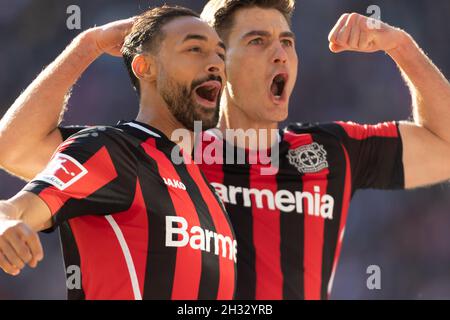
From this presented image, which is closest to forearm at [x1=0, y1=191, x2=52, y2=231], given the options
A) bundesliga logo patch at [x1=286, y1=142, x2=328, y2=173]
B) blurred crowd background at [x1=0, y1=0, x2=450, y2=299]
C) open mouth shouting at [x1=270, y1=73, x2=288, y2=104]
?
bundesliga logo patch at [x1=286, y1=142, x2=328, y2=173]

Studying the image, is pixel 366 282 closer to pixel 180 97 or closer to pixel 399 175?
pixel 399 175

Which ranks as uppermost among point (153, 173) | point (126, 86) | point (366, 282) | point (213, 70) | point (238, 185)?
point (213, 70)

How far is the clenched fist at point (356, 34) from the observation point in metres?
3.43

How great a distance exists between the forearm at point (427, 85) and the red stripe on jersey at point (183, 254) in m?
1.50

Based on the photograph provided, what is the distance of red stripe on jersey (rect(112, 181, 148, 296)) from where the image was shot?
2.59 m

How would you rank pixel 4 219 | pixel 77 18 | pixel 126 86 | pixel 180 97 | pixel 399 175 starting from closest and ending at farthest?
pixel 4 219 < pixel 180 97 < pixel 399 175 < pixel 77 18 < pixel 126 86

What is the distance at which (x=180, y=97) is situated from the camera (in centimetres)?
301

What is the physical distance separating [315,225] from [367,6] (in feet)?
14.8

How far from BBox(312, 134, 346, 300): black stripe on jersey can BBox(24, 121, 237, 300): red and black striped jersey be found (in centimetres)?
91

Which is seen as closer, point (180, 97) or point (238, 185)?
point (180, 97)

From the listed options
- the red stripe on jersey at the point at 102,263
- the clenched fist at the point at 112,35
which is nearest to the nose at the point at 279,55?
the clenched fist at the point at 112,35

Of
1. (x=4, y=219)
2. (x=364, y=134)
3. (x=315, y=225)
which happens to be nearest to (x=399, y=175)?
(x=364, y=134)

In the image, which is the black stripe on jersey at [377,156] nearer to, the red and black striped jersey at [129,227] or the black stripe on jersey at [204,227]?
the black stripe on jersey at [204,227]

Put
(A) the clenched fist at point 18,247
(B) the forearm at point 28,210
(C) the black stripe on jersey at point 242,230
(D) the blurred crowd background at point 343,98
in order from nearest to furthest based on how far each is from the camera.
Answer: (A) the clenched fist at point 18,247
(B) the forearm at point 28,210
(C) the black stripe on jersey at point 242,230
(D) the blurred crowd background at point 343,98
